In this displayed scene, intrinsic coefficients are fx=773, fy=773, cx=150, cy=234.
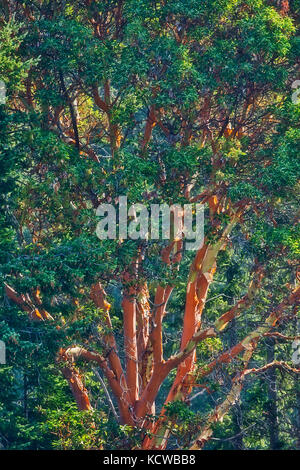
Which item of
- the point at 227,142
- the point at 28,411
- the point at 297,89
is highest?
the point at 297,89

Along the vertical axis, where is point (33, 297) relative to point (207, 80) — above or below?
below

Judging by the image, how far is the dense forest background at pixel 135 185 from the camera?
1511 centimetres

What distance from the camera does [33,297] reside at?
16.8 meters

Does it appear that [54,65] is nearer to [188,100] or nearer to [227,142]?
[188,100]

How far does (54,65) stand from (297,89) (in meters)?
5.15

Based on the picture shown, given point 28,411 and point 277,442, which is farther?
point 277,442

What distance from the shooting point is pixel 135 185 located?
15.3 metres

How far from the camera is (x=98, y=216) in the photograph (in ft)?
51.5

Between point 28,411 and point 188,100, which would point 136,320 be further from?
point 188,100

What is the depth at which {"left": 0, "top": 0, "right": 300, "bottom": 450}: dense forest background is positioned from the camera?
15109mm
